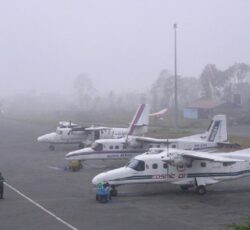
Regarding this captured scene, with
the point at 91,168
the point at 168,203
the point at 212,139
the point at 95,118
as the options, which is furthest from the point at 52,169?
the point at 95,118

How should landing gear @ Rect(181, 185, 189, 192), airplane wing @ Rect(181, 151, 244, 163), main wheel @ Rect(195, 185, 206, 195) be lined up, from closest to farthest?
airplane wing @ Rect(181, 151, 244, 163) < main wheel @ Rect(195, 185, 206, 195) < landing gear @ Rect(181, 185, 189, 192)

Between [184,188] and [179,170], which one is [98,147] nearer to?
[184,188]

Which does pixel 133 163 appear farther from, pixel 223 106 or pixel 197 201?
pixel 223 106

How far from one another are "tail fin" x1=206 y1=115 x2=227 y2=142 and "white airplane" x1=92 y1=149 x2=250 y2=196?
278 inches

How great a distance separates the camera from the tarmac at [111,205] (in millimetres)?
20438

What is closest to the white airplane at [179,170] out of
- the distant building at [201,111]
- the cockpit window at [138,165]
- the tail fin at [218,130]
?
the cockpit window at [138,165]

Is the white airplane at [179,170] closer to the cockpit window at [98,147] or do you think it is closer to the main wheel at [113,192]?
the main wheel at [113,192]

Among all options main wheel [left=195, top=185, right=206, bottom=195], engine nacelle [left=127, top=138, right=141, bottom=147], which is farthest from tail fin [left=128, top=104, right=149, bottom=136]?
main wheel [left=195, top=185, right=206, bottom=195]

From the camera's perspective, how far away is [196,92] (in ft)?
561

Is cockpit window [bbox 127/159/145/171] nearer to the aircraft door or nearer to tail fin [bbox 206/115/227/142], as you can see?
tail fin [bbox 206/115/227/142]

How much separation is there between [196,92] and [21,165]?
134 meters

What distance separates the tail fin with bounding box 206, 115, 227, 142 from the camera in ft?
117

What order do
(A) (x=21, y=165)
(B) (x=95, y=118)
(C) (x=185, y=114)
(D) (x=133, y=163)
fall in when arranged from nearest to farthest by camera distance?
(D) (x=133, y=163) < (A) (x=21, y=165) < (C) (x=185, y=114) < (B) (x=95, y=118)

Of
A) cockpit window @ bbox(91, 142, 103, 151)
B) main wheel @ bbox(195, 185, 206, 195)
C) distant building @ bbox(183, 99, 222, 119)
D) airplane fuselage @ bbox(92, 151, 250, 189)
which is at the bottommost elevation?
main wheel @ bbox(195, 185, 206, 195)
